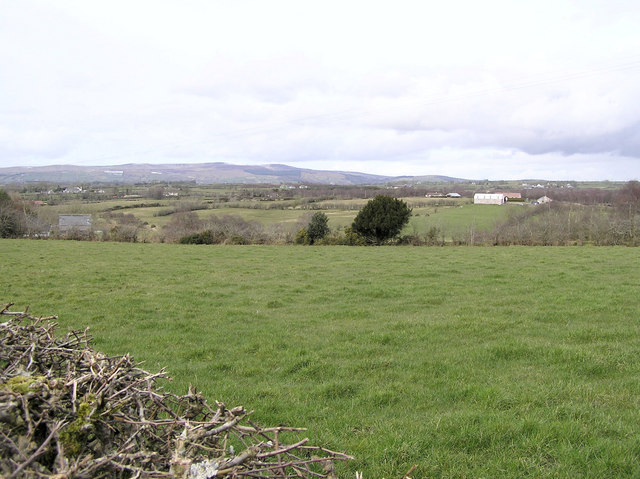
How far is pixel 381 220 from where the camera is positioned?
35688 mm

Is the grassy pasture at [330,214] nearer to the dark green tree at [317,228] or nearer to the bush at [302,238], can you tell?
the dark green tree at [317,228]

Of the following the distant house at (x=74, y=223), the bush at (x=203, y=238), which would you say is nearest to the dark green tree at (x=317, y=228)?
the bush at (x=203, y=238)

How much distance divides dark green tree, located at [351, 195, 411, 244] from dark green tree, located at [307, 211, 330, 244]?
8.66 ft

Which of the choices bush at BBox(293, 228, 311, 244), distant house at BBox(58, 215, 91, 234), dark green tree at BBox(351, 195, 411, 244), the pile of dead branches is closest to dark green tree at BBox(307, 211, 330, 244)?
bush at BBox(293, 228, 311, 244)

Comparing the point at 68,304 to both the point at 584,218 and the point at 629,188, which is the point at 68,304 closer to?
the point at 584,218

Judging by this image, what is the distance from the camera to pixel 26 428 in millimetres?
2002

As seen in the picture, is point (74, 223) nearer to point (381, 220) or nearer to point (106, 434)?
point (381, 220)

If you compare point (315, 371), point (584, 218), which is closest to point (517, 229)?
point (584, 218)

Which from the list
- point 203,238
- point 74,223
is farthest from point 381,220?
point 74,223

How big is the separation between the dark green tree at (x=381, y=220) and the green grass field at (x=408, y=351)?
54.8 ft

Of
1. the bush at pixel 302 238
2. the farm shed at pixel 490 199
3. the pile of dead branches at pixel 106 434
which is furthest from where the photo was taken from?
the farm shed at pixel 490 199

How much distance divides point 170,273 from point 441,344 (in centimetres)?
1415

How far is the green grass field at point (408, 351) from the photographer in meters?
4.66

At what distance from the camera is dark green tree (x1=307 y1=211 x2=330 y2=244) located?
3666 centimetres
